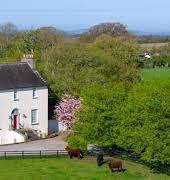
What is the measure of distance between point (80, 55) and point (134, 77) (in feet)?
27.7

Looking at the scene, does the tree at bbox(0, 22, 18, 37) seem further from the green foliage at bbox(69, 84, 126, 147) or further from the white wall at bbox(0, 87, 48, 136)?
the green foliage at bbox(69, 84, 126, 147)

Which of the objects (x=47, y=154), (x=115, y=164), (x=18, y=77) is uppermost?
(x=18, y=77)

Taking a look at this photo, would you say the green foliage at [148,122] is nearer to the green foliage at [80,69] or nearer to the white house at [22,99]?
the green foliage at [80,69]

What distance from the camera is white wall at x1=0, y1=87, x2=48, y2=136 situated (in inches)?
2493

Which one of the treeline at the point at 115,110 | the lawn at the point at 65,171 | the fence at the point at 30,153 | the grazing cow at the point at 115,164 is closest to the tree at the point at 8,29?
the treeline at the point at 115,110

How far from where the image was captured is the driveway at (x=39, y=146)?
56000 mm

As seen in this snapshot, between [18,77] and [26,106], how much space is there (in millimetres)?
3291

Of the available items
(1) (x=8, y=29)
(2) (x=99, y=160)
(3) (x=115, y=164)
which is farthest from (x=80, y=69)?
(1) (x=8, y=29)

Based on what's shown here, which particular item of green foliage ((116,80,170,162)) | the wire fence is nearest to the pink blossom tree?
the wire fence

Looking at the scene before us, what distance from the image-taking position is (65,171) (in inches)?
1811

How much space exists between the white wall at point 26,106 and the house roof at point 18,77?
0.57 m

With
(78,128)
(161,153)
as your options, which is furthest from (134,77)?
(161,153)

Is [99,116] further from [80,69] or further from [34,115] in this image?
[80,69]

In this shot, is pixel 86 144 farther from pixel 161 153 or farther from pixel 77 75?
pixel 77 75
